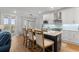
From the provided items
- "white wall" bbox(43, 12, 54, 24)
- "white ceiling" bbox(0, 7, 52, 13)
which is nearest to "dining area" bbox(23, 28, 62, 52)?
"white wall" bbox(43, 12, 54, 24)

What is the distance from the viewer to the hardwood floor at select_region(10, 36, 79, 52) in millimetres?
1621

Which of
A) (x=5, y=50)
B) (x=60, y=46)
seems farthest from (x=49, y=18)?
(x=5, y=50)

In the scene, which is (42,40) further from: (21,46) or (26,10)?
(26,10)

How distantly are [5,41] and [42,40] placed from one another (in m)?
0.67

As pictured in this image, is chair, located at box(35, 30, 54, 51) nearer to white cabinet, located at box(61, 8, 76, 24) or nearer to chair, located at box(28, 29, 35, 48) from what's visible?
chair, located at box(28, 29, 35, 48)

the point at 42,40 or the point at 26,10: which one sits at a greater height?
the point at 26,10

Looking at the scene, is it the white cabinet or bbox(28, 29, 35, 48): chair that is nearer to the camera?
the white cabinet

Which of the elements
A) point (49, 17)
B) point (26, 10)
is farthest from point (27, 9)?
point (49, 17)

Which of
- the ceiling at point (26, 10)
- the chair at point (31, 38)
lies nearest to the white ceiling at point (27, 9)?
the ceiling at point (26, 10)

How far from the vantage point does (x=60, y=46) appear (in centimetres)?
166

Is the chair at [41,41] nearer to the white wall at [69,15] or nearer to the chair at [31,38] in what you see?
the chair at [31,38]

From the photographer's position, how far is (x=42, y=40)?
1.66 meters

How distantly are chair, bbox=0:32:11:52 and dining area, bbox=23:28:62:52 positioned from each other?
0.95ft

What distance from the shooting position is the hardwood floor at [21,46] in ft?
5.32
